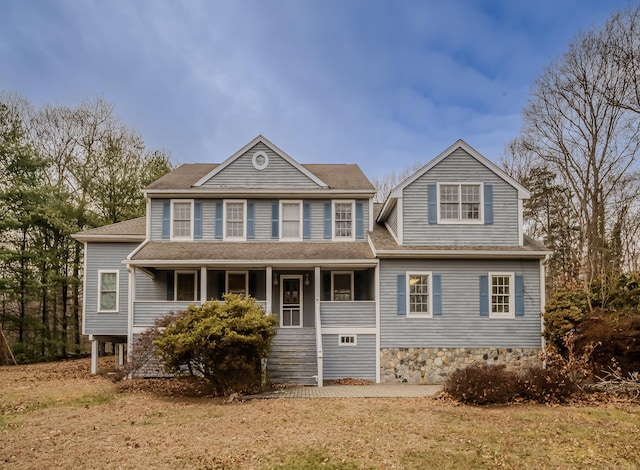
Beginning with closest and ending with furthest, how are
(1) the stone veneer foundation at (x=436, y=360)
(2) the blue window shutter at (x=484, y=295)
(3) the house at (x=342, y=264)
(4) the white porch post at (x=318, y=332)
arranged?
(4) the white porch post at (x=318, y=332)
(1) the stone veneer foundation at (x=436, y=360)
(3) the house at (x=342, y=264)
(2) the blue window shutter at (x=484, y=295)

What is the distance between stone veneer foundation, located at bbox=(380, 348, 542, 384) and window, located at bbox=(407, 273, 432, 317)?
50.3 inches

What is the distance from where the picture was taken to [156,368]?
15.9m

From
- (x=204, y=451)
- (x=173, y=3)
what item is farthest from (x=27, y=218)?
(x=204, y=451)

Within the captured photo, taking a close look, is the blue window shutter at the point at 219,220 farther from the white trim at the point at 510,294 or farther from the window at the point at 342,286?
the white trim at the point at 510,294

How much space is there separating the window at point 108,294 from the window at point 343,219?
8.65 meters

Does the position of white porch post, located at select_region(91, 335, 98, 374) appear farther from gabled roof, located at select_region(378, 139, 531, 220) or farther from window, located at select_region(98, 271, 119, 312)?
gabled roof, located at select_region(378, 139, 531, 220)

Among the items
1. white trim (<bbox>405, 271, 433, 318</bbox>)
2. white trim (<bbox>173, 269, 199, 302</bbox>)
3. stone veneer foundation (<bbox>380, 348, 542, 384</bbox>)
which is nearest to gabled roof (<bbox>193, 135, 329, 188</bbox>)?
white trim (<bbox>173, 269, 199, 302</bbox>)

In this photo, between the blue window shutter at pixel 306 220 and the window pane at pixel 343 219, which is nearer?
the blue window shutter at pixel 306 220

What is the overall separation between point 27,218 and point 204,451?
19343 mm

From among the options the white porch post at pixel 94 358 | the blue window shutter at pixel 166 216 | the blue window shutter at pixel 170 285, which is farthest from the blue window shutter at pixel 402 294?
the white porch post at pixel 94 358

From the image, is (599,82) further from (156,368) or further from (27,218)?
(27,218)

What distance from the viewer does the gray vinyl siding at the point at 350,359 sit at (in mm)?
15984

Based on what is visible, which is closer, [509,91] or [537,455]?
[537,455]

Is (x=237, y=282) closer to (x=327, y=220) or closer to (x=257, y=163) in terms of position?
(x=327, y=220)
